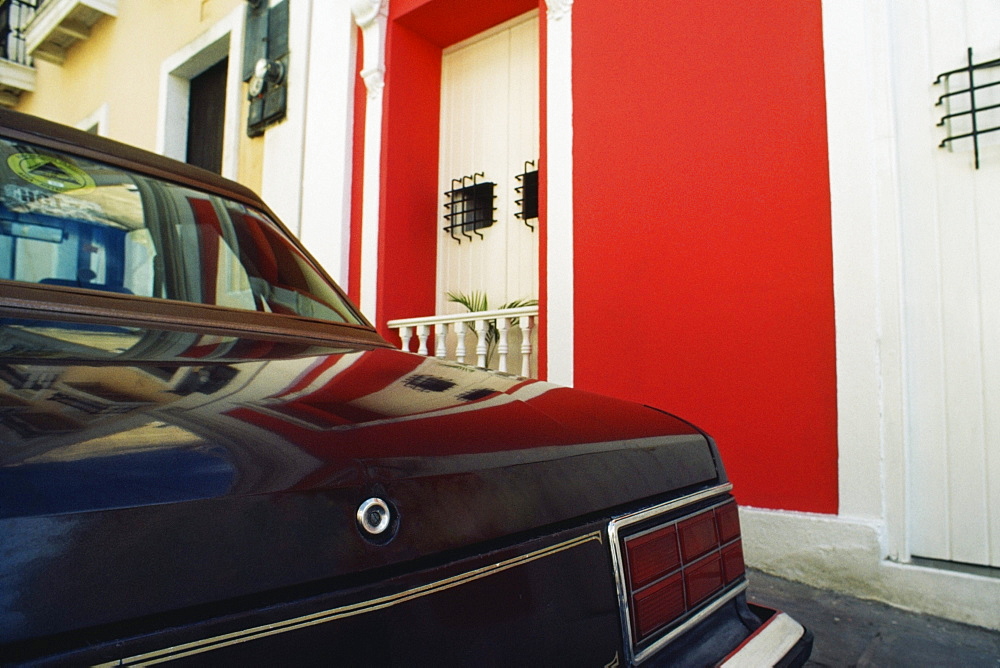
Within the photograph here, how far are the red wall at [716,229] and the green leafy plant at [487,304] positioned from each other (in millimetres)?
735

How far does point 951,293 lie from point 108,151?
2.97 m

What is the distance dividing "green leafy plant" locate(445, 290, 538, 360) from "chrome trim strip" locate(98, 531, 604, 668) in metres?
3.19

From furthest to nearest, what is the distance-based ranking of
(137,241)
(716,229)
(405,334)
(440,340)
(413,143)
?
(413,143), (405,334), (440,340), (716,229), (137,241)

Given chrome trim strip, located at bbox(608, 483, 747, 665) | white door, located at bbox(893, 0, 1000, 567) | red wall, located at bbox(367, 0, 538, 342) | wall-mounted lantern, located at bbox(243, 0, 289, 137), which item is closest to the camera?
chrome trim strip, located at bbox(608, 483, 747, 665)

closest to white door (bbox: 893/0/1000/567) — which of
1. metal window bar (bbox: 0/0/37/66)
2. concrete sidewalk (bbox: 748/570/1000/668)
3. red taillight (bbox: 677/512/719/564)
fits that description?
concrete sidewalk (bbox: 748/570/1000/668)

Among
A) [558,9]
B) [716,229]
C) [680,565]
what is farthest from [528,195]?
[680,565]

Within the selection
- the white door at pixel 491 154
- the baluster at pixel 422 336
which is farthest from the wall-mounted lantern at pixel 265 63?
the baluster at pixel 422 336

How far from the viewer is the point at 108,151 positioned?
4.99ft

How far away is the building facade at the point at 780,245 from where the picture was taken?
258cm

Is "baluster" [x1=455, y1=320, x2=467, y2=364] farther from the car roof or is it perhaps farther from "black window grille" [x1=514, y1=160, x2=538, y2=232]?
the car roof

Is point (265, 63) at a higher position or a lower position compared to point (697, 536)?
higher

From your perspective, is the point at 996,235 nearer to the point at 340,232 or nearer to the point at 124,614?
the point at 124,614

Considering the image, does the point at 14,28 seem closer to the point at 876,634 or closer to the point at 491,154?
the point at 491,154

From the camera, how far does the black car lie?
1.88ft
